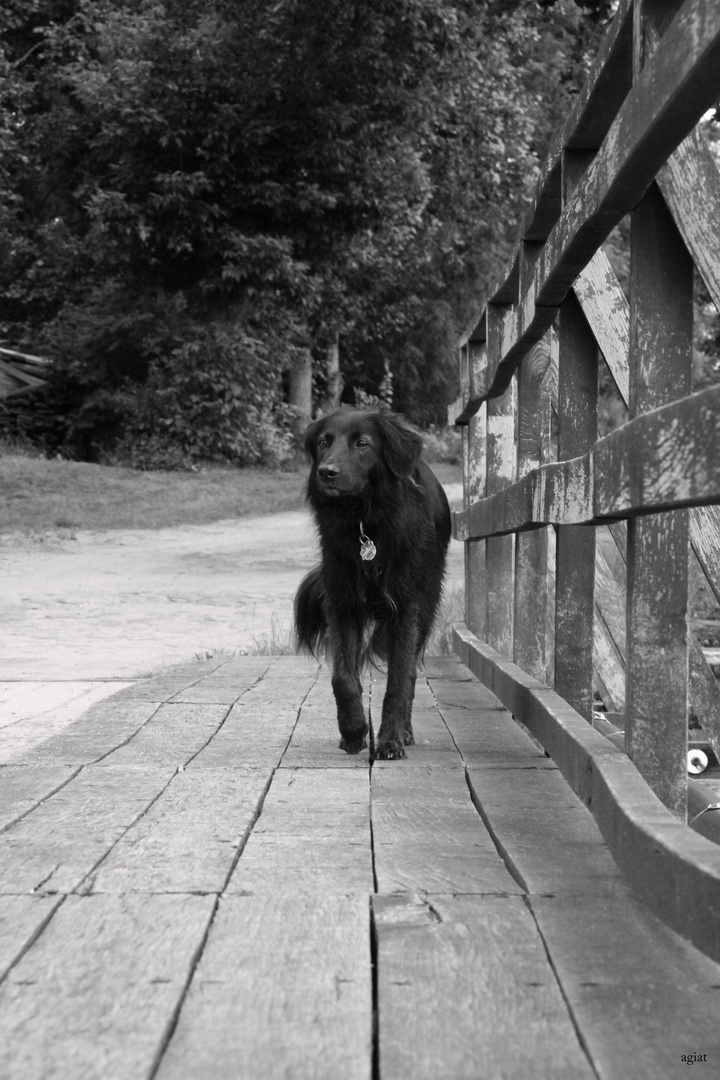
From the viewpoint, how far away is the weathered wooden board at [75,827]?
7.12 feet

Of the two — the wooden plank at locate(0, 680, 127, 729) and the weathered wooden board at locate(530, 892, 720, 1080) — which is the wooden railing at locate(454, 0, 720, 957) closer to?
the weathered wooden board at locate(530, 892, 720, 1080)

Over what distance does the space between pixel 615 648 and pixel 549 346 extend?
2.04 m

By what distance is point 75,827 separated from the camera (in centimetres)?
254

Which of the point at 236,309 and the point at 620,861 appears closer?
the point at 620,861

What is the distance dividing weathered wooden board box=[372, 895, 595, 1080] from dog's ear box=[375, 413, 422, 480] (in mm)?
2351

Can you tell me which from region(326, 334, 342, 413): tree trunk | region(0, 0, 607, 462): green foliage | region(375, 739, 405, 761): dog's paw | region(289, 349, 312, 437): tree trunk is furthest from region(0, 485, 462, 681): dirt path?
region(326, 334, 342, 413): tree trunk

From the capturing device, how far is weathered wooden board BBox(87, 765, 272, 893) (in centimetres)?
214

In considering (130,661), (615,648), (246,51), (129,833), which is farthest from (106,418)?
(129,833)

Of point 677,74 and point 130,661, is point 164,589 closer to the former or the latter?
point 130,661

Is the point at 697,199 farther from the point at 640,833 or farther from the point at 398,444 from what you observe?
the point at 398,444

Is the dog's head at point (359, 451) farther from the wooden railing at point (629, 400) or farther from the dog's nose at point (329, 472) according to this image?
the wooden railing at point (629, 400)

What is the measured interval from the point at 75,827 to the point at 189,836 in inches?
9.8

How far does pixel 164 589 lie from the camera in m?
10.0

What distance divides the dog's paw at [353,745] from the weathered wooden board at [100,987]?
167 cm
